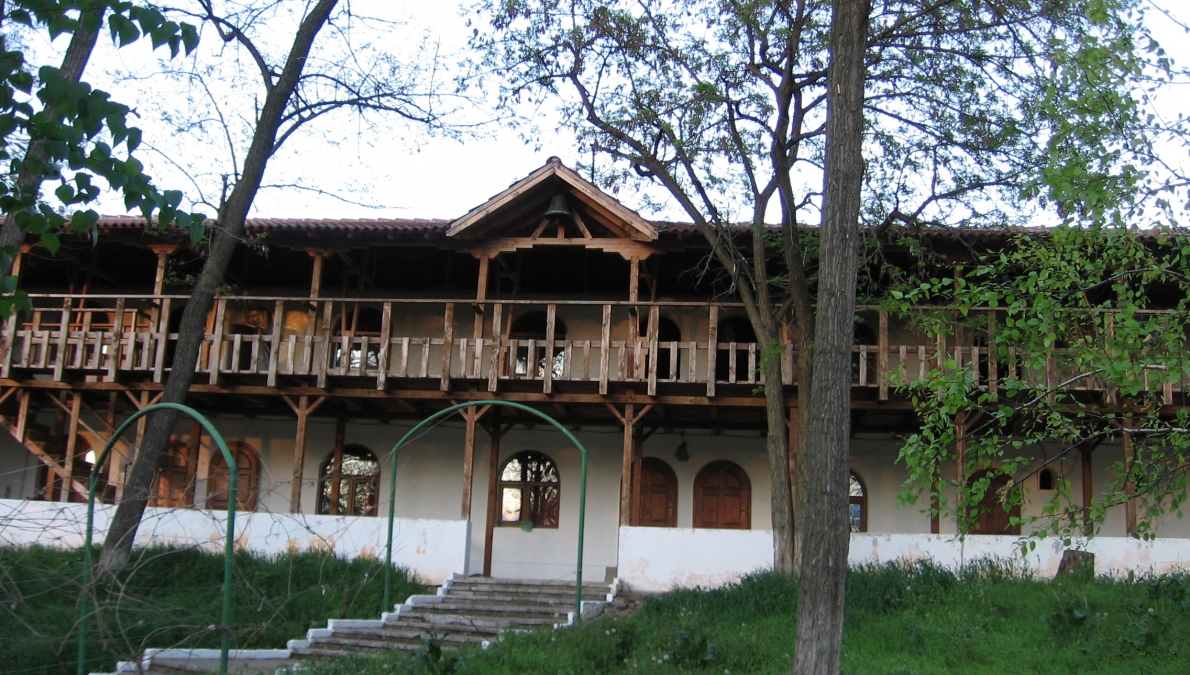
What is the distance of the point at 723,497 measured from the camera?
18672 millimetres

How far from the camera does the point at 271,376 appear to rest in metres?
17.0

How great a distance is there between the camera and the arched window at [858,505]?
18.4 meters

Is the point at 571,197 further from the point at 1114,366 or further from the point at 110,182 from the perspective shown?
the point at 110,182

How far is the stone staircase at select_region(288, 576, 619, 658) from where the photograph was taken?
12531mm

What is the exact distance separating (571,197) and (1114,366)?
1054 cm

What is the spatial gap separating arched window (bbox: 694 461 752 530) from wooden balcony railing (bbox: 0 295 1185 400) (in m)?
1.66

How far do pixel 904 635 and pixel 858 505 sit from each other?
7148mm

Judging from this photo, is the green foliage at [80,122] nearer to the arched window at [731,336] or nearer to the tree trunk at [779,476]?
the tree trunk at [779,476]

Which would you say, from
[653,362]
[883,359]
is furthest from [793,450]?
[653,362]

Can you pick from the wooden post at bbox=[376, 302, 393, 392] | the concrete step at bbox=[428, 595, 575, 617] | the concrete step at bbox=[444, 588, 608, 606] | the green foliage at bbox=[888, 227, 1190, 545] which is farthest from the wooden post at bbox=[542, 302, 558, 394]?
the green foliage at bbox=[888, 227, 1190, 545]

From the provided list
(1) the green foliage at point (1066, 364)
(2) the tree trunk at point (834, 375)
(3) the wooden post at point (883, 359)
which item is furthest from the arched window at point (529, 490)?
(1) the green foliage at point (1066, 364)

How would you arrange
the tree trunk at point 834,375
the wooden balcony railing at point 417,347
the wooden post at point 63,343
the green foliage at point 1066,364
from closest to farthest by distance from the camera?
1. the green foliage at point 1066,364
2. the tree trunk at point 834,375
3. the wooden balcony railing at point 417,347
4. the wooden post at point 63,343

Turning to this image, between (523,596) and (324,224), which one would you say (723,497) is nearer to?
(523,596)

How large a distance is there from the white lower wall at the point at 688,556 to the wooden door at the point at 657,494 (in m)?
3.00
